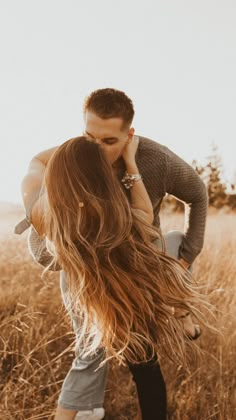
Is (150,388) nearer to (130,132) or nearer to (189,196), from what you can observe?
(189,196)

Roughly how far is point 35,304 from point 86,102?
148cm

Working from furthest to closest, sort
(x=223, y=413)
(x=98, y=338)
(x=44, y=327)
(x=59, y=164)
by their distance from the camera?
(x=44, y=327)
(x=223, y=413)
(x=98, y=338)
(x=59, y=164)

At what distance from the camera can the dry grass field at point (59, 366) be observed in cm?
316

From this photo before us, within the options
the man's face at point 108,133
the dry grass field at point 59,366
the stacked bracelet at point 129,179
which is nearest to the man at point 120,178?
the man's face at point 108,133

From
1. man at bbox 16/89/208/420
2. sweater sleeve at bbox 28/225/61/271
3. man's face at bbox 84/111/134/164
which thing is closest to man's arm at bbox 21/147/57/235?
man at bbox 16/89/208/420

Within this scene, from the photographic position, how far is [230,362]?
11.2ft

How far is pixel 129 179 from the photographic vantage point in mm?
2898

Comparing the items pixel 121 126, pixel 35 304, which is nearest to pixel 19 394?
pixel 35 304

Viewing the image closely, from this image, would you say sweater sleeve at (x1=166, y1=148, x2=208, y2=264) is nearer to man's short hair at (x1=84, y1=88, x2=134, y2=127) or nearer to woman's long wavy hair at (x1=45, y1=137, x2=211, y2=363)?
man's short hair at (x1=84, y1=88, x2=134, y2=127)

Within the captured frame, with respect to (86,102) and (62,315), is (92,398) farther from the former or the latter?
(86,102)

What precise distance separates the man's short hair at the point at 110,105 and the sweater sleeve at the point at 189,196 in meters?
0.31

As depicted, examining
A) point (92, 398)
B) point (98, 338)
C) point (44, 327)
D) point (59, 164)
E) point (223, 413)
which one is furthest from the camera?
point (44, 327)

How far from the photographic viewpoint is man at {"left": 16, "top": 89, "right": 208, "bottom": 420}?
9.29 ft

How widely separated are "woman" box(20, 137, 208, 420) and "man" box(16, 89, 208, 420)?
173 millimetres
